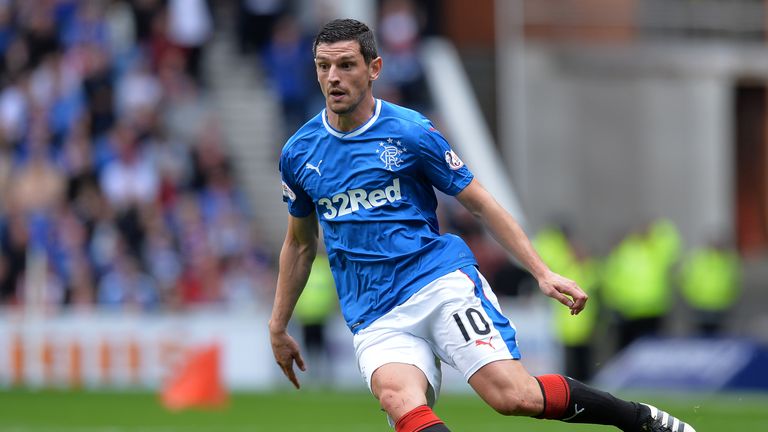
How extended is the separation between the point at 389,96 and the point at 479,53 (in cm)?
433

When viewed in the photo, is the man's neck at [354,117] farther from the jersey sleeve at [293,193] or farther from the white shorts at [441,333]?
the white shorts at [441,333]

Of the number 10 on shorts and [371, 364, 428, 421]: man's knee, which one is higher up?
the number 10 on shorts

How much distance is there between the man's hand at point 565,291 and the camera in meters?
7.25

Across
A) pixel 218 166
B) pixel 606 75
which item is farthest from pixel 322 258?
pixel 606 75

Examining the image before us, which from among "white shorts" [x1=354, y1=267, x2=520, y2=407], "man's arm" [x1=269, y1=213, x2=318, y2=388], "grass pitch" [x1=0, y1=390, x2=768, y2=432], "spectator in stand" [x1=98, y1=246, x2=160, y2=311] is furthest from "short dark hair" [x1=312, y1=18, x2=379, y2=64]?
"spectator in stand" [x1=98, y1=246, x2=160, y2=311]

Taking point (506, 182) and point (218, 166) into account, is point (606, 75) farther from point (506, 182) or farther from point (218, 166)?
point (218, 166)

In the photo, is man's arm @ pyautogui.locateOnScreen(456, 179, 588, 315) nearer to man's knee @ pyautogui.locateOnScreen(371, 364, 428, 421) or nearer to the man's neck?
the man's neck

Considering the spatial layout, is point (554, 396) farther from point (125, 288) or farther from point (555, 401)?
point (125, 288)

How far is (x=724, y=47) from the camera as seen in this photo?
2856 centimetres

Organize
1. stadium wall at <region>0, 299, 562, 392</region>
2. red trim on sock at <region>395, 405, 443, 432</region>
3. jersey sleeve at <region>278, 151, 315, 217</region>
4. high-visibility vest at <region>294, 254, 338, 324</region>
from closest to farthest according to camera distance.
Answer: red trim on sock at <region>395, 405, 443, 432</region> → jersey sleeve at <region>278, 151, 315, 217</region> → stadium wall at <region>0, 299, 562, 392</region> → high-visibility vest at <region>294, 254, 338, 324</region>

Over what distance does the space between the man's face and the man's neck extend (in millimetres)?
67

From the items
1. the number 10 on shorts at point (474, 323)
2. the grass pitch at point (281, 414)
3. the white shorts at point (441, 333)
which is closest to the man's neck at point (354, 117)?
the white shorts at point (441, 333)

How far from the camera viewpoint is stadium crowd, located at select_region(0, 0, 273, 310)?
21156 mm

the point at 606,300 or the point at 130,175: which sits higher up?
the point at 130,175
